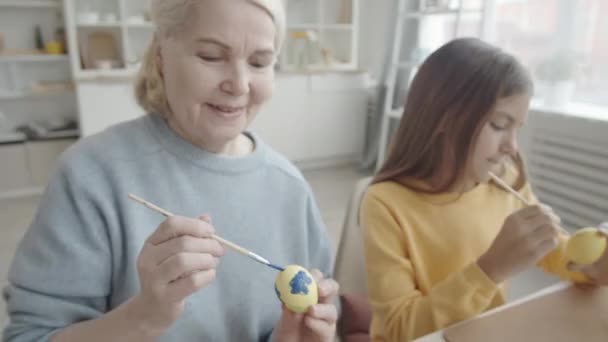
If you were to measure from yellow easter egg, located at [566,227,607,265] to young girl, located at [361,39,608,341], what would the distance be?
3 cm

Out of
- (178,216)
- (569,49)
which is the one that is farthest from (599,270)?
(569,49)

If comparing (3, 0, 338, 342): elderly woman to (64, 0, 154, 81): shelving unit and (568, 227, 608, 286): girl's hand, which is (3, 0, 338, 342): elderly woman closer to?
(568, 227, 608, 286): girl's hand

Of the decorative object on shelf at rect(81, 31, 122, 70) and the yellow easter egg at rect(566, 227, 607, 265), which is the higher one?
the decorative object on shelf at rect(81, 31, 122, 70)

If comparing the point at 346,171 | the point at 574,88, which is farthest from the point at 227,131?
the point at 346,171

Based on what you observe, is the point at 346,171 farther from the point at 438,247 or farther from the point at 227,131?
the point at 227,131

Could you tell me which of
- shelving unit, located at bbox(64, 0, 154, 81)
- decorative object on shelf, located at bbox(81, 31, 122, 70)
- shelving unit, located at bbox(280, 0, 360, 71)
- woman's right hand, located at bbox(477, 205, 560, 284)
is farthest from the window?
decorative object on shelf, located at bbox(81, 31, 122, 70)

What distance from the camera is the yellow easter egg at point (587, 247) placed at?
0.89 m

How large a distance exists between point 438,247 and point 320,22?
3.70 m

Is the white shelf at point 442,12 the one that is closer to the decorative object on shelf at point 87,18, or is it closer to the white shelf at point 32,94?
the decorative object on shelf at point 87,18

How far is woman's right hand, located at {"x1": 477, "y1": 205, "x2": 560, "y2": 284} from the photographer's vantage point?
0.78 m

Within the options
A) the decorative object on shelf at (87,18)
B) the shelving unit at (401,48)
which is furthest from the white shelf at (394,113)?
the decorative object on shelf at (87,18)

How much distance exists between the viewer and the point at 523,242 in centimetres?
78

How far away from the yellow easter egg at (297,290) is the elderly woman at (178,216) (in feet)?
0.07

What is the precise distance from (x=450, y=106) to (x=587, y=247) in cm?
38
